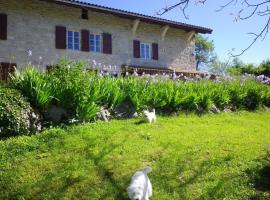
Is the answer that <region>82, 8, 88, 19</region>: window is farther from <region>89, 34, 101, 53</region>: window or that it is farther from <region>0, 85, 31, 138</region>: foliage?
<region>0, 85, 31, 138</region>: foliage

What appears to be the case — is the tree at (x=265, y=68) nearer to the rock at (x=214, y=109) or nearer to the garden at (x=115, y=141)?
the rock at (x=214, y=109)

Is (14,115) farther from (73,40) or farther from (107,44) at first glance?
(107,44)

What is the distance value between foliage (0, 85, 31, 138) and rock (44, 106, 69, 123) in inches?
21.0

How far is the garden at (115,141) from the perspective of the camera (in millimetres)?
6383

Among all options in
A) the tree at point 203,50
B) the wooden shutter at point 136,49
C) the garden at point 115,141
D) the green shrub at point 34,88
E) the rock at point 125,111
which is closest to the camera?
the garden at point 115,141

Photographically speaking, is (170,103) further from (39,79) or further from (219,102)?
(39,79)

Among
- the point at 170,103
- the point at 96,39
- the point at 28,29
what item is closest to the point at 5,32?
the point at 28,29

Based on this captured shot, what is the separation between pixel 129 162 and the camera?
7.12m

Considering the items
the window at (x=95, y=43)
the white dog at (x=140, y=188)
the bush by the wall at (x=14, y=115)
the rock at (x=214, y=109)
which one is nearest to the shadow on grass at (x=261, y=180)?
the white dog at (x=140, y=188)

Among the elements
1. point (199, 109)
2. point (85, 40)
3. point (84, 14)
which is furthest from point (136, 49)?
point (199, 109)

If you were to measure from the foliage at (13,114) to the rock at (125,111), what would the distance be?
8.26 feet

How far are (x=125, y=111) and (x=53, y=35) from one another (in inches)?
421

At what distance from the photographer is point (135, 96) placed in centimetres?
1054

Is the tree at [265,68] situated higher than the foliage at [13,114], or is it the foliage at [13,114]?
the tree at [265,68]
